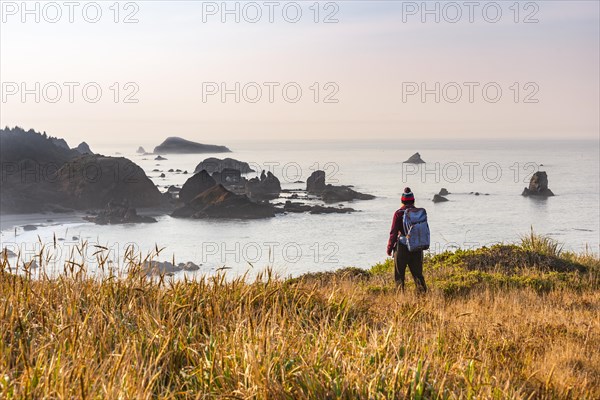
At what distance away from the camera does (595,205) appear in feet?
309

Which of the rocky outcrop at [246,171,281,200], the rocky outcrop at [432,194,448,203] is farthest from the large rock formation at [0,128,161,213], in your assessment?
the rocky outcrop at [432,194,448,203]

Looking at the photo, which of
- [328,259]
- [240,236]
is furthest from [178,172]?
[328,259]

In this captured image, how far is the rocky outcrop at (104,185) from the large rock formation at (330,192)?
29536 millimetres

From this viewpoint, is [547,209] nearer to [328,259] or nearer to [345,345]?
[328,259]

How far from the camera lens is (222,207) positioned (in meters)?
97.8

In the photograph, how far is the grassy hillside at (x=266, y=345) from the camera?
4.96m

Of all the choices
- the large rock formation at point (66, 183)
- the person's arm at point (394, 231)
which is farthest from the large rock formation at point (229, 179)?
the person's arm at point (394, 231)

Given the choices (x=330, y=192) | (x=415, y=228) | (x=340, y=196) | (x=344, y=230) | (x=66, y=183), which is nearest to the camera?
(x=415, y=228)

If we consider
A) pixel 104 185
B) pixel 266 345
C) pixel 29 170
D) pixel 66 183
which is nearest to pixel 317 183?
pixel 104 185

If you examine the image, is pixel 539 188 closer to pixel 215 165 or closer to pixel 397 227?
pixel 215 165

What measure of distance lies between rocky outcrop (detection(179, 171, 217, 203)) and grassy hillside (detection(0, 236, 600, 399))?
9919cm

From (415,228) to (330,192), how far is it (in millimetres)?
92913

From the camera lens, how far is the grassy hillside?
16.3 feet

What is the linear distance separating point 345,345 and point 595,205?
98.4 meters
